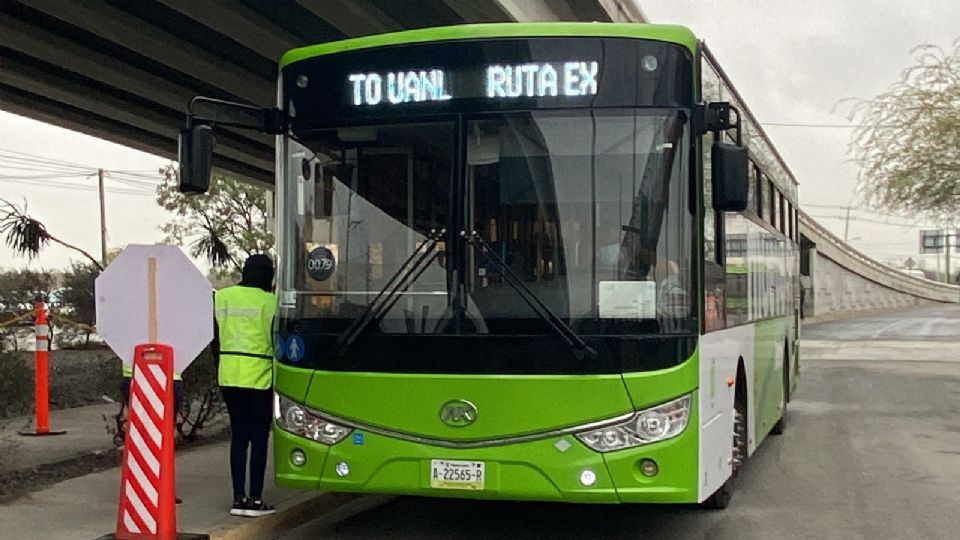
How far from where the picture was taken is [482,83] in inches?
275

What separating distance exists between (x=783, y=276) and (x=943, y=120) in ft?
36.0

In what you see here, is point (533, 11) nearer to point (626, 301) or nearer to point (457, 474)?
point (626, 301)

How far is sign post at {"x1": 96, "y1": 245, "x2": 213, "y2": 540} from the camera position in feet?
22.4

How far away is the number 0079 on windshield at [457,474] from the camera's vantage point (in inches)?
262

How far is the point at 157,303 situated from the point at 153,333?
191 millimetres

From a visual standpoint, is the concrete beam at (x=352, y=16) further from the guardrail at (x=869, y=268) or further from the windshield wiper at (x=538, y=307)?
the guardrail at (x=869, y=268)

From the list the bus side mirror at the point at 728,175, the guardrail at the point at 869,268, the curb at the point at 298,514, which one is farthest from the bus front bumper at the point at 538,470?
the guardrail at the point at 869,268

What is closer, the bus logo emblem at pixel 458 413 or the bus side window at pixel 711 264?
the bus logo emblem at pixel 458 413

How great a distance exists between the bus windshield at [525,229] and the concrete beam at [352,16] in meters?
8.04

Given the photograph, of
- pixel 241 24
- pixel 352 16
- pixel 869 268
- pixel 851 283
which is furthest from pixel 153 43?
pixel 869 268

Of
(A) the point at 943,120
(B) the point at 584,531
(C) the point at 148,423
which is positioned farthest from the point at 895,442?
(A) the point at 943,120

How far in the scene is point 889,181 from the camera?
76.0 ft

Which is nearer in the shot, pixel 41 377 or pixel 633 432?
pixel 633 432

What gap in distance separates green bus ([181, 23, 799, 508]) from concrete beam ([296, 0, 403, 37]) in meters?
7.57
